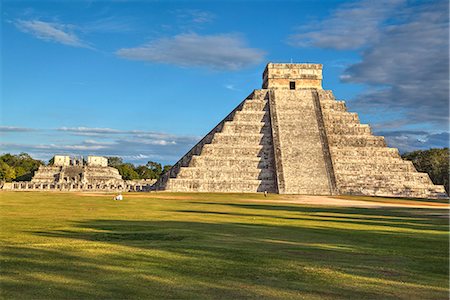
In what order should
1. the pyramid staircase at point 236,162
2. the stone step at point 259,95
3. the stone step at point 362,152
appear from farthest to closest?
the stone step at point 259,95 < the stone step at point 362,152 < the pyramid staircase at point 236,162

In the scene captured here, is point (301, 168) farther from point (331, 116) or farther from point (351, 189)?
point (331, 116)

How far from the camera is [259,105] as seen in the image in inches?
2271

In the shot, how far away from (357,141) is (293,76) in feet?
41.1

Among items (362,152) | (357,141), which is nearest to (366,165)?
(362,152)

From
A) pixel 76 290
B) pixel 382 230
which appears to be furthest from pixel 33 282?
pixel 382 230

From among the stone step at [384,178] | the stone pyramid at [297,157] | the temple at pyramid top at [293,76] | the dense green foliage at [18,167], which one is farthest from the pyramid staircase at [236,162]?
the dense green foliage at [18,167]

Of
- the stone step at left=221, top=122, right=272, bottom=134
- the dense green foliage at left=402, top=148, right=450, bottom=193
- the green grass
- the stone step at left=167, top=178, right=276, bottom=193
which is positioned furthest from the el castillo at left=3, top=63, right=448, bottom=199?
the green grass

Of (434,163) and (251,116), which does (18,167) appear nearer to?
(251,116)

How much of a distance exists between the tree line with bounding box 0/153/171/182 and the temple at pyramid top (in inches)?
2317

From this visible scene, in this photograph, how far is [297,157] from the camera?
50594mm

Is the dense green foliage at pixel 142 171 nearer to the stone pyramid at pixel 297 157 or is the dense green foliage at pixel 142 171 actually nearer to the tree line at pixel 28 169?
the tree line at pixel 28 169

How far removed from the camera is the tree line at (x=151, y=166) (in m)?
77.1

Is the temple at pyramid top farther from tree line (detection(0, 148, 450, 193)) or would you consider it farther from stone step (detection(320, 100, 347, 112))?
tree line (detection(0, 148, 450, 193))

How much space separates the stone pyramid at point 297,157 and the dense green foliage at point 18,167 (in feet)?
164
